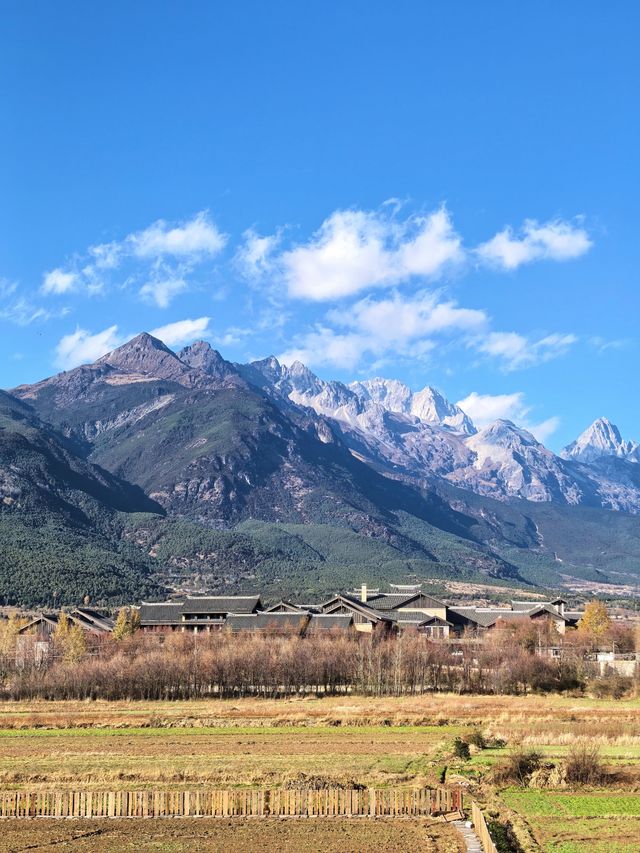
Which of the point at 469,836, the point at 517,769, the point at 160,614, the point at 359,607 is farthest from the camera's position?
the point at 160,614

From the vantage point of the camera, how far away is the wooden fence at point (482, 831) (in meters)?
31.8

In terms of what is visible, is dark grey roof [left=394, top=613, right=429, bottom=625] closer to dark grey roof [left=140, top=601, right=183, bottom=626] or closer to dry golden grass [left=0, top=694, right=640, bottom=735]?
dark grey roof [left=140, top=601, right=183, bottom=626]

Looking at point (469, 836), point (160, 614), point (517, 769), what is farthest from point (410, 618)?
point (469, 836)

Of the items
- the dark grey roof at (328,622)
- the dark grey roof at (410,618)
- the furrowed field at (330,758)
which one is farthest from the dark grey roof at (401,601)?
the furrowed field at (330,758)

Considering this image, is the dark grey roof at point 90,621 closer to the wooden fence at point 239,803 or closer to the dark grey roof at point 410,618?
the dark grey roof at point 410,618

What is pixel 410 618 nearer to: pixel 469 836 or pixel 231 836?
pixel 231 836

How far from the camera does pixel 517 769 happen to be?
4709cm

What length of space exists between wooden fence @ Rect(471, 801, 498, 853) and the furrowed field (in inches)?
34.3

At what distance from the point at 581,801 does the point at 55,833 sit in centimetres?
2262

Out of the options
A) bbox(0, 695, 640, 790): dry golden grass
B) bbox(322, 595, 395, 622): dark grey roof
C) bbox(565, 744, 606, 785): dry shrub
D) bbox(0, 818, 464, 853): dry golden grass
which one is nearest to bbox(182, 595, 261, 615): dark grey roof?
bbox(322, 595, 395, 622): dark grey roof

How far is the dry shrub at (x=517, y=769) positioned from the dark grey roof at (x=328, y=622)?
2957 inches

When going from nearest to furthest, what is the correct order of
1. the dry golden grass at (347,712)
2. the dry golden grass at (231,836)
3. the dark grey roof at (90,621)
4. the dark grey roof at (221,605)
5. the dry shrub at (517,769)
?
the dry golden grass at (231,836), the dry shrub at (517,769), the dry golden grass at (347,712), the dark grey roof at (90,621), the dark grey roof at (221,605)

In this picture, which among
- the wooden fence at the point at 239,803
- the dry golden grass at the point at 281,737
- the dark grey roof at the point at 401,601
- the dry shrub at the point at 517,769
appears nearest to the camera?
the wooden fence at the point at 239,803

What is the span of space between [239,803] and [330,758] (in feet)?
42.1
